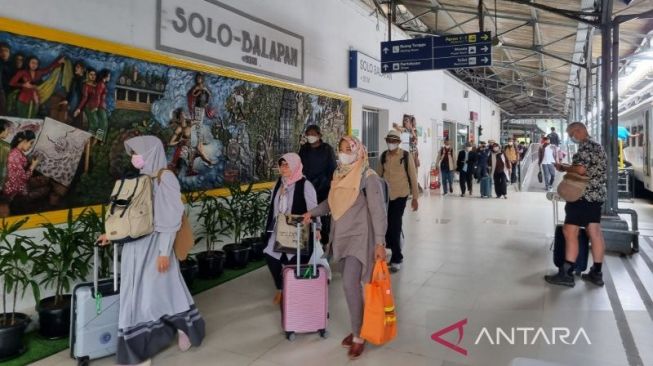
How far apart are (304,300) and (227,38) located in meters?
3.38

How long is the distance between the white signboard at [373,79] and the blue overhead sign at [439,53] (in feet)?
1.52

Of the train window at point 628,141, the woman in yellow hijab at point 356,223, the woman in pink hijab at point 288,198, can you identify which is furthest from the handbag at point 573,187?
the train window at point 628,141

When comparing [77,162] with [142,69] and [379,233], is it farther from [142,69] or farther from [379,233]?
[379,233]

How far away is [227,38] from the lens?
16.3ft

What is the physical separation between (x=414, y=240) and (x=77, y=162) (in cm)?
404

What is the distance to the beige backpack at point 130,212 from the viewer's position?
237cm

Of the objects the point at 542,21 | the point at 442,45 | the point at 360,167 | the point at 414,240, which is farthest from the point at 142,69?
the point at 542,21

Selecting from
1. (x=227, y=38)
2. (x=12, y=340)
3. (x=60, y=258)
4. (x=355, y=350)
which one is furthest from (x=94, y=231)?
(x=227, y=38)

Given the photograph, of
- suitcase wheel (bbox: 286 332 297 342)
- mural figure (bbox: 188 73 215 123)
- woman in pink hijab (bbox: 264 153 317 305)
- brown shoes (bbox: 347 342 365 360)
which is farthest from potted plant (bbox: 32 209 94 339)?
mural figure (bbox: 188 73 215 123)

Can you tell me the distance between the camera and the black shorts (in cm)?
387

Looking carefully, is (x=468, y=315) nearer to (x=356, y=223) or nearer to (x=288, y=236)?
(x=356, y=223)

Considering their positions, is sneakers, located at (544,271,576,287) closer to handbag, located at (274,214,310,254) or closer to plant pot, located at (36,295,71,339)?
handbag, located at (274,214,310,254)

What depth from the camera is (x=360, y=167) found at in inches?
102

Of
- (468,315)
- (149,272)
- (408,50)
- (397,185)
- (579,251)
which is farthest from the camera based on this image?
(408,50)
